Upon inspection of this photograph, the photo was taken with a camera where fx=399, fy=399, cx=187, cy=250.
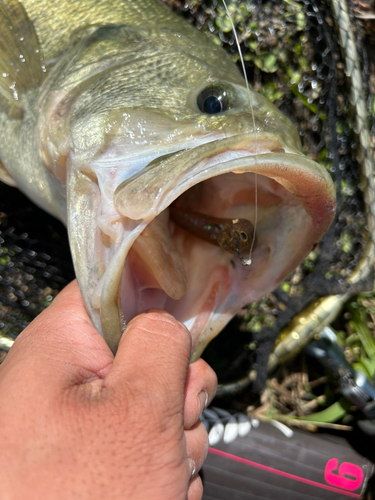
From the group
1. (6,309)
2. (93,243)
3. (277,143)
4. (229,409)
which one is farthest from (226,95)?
(229,409)

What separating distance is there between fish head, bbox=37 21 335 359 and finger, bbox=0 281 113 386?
6cm

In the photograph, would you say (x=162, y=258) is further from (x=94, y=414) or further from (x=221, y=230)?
(x=94, y=414)

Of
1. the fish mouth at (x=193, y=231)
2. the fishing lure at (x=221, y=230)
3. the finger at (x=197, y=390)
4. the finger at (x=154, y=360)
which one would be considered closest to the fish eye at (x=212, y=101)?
the fish mouth at (x=193, y=231)

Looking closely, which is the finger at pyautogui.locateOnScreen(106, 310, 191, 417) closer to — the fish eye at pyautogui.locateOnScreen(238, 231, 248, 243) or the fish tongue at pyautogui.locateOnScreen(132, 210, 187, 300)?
the fish tongue at pyautogui.locateOnScreen(132, 210, 187, 300)

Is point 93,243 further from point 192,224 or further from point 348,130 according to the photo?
point 348,130

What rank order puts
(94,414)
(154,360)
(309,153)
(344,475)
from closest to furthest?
1. (94,414)
2. (154,360)
3. (344,475)
4. (309,153)

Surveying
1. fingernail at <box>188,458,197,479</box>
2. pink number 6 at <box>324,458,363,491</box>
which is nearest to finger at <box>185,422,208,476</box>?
fingernail at <box>188,458,197,479</box>

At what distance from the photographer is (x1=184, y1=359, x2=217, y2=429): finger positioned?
4.07ft

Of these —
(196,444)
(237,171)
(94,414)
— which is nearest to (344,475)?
(196,444)

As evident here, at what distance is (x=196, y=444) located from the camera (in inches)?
50.1

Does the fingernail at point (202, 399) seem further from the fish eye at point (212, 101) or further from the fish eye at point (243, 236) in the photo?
Answer: the fish eye at point (212, 101)

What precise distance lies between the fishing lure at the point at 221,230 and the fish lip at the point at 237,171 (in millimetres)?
206

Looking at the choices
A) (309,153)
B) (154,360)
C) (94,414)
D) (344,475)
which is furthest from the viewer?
(309,153)

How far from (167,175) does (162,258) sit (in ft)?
0.99
